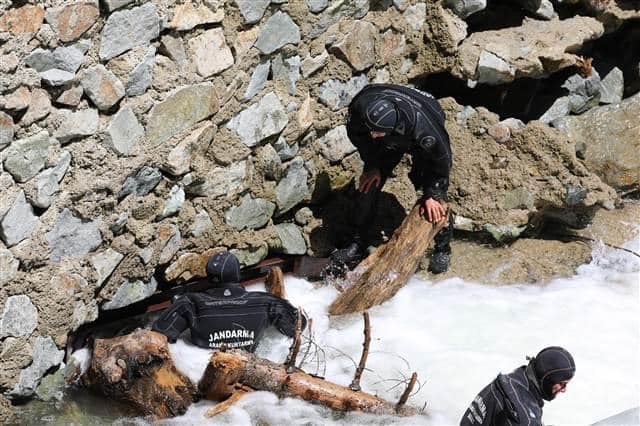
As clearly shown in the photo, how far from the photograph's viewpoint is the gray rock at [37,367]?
4.98 metres

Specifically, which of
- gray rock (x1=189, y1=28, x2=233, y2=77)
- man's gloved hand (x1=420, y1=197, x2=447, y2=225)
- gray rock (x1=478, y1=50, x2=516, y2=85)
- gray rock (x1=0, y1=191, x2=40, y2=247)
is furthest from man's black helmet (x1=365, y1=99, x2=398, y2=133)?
gray rock (x1=0, y1=191, x2=40, y2=247)

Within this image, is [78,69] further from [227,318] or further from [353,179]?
[353,179]

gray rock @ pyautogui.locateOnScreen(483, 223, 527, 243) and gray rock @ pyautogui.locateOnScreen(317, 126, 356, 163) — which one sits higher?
gray rock @ pyautogui.locateOnScreen(317, 126, 356, 163)

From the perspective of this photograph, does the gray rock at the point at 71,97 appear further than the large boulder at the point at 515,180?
No

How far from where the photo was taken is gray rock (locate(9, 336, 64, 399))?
4977 millimetres

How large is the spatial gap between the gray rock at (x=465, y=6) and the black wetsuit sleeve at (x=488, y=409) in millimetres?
3263

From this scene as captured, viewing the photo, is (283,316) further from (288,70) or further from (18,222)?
(18,222)

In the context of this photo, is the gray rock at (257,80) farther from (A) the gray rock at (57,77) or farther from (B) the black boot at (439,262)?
(B) the black boot at (439,262)

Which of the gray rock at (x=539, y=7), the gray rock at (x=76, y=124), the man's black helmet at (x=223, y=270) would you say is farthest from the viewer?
the gray rock at (x=539, y=7)

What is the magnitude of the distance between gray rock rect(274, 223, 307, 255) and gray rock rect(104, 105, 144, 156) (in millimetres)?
1489

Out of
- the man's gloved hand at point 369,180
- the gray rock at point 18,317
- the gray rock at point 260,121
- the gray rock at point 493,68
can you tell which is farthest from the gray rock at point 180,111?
the gray rock at point 493,68

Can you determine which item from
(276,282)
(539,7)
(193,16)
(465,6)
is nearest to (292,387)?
(276,282)

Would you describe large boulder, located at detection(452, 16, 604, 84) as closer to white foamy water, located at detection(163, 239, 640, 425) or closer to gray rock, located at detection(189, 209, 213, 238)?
white foamy water, located at detection(163, 239, 640, 425)

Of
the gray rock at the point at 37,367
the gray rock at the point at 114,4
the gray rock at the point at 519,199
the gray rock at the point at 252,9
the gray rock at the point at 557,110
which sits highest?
the gray rock at the point at 114,4
